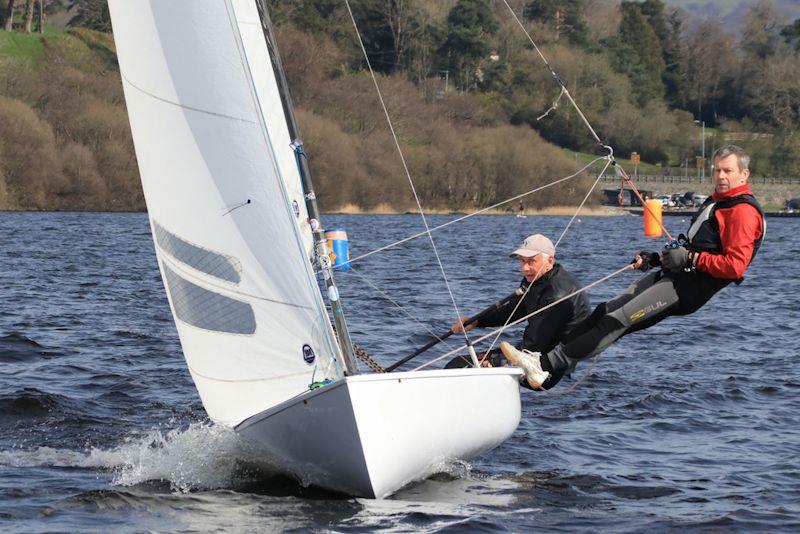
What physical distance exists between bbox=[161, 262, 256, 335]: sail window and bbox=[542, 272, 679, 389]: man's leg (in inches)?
70.0

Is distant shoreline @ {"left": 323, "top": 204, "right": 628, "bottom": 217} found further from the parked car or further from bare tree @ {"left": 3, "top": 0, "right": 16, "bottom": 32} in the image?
bare tree @ {"left": 3, "top": 0, "right": 16, "bottom": 32}

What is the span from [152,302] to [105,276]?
3.81 metres

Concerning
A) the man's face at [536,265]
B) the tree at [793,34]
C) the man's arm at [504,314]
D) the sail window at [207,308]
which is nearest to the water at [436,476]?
the sail window at [207,308]

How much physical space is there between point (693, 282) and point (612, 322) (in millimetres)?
551

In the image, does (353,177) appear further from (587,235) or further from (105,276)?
(105,276)

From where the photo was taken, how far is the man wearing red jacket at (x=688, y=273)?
696cm

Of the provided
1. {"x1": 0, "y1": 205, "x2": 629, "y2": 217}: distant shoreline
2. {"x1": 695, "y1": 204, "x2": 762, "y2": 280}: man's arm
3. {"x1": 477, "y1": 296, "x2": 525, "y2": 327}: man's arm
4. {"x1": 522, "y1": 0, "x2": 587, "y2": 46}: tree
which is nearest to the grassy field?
{"x1": 0, "y1": 205, "x2": 629, "y2": 217}: distant shoreline

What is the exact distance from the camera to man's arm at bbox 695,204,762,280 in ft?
22.7

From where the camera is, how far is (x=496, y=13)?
288ft

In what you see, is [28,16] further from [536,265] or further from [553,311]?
[553,311]

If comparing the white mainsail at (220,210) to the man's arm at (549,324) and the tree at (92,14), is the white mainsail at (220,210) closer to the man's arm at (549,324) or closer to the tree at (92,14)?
the man's arm at (549,324)

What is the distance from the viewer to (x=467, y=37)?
79688 mm

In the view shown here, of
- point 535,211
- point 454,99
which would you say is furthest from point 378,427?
point 454,99

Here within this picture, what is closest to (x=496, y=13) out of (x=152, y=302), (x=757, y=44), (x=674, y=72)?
(x=674, y=72)
